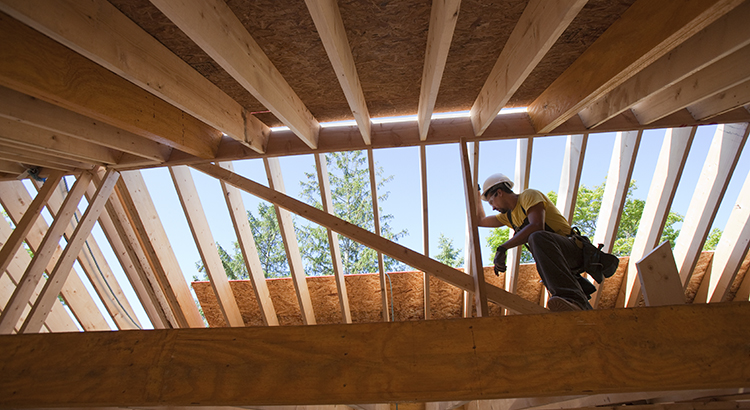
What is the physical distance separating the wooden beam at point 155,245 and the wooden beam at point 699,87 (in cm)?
447

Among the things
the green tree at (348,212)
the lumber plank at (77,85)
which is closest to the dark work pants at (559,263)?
the lumber plank at (77,85)

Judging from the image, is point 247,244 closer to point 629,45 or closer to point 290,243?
point 290,243

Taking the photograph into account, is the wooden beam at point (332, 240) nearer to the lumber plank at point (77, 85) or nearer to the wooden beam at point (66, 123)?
the lumber plank at point (77, 85)

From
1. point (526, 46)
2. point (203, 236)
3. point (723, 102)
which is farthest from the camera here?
point (203, 236)

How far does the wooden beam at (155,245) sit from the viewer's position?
12.9ft

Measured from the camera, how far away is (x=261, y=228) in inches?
571

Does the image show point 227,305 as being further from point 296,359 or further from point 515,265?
point 296,359

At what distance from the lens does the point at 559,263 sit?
248 centimetres

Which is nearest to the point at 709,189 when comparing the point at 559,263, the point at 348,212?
the point at 559,263

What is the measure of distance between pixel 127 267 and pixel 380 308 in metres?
3.08

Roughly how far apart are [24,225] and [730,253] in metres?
6.88

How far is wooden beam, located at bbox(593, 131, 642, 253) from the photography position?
3.62 meters

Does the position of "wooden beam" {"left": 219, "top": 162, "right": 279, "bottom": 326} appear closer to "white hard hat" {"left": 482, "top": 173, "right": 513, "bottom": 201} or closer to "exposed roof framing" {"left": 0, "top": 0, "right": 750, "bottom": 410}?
"exposed roof framing" {"left": 0, "top": 0, "right": 750, "bottom": 410}

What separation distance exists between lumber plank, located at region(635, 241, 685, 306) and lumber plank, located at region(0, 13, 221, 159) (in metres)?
2.81
